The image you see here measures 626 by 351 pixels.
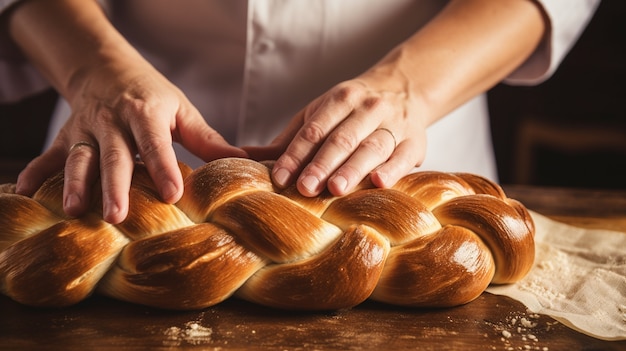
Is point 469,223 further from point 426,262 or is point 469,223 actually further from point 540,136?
point 540,136

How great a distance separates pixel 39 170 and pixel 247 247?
1.30ft

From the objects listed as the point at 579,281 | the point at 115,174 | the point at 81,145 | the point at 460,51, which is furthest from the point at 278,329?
the point at 460,51

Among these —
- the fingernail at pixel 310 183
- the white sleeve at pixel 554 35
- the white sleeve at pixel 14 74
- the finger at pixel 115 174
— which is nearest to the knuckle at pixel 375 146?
the fingernail at pixel 310 183

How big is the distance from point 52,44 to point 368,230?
2.69 feet

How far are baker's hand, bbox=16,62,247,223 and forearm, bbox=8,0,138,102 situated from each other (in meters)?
0.04

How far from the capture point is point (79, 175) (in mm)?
1036

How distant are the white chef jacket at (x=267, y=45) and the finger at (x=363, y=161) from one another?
0.45 metres

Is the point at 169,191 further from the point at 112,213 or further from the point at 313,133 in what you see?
the point at 313,133

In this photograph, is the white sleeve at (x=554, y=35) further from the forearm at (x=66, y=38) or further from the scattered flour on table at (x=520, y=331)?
the forearm at (x=66, y=38)

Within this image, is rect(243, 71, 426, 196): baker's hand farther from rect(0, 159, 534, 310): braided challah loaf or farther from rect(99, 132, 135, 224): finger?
rect(99, 132, 135, 224): finger

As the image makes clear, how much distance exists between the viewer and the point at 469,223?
3.53 feet

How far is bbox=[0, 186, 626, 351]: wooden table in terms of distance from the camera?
90cm

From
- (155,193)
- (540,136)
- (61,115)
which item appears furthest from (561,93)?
(155,193)

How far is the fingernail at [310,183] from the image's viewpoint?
3.43 ft
